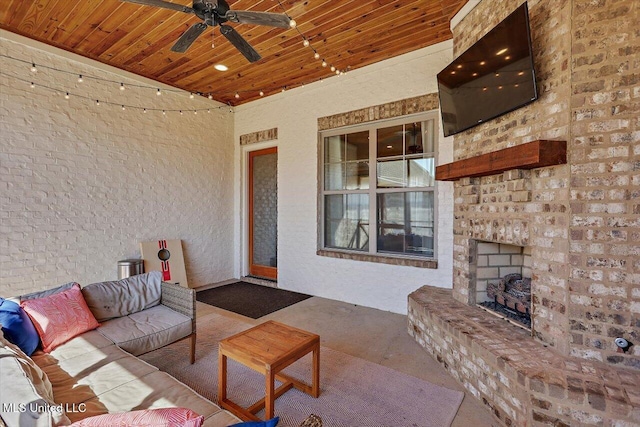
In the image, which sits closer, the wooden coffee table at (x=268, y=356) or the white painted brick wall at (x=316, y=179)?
the wooden coffee table at (x=268, y=356)

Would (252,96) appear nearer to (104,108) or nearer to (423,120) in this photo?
(104,108)

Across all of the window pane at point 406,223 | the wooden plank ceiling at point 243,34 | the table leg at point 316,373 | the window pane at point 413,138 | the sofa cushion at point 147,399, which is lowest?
the table leg at point 316,373

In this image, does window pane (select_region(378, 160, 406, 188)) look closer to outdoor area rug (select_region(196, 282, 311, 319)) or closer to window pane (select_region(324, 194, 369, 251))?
window pane (select_region(324, 194, 369, 251))

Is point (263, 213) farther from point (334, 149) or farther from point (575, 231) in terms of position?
point (575, 231)

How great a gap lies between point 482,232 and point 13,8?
5032 mm

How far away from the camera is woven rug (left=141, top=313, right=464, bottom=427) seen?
6.66 ft

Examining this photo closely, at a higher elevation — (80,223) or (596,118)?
(596,118)

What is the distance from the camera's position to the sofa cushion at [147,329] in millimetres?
2314

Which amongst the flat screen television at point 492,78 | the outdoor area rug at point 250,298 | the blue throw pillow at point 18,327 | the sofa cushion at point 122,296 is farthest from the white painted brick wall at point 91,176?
the flat screen television at point 492,78

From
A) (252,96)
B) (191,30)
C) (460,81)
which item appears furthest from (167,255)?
(460,81)

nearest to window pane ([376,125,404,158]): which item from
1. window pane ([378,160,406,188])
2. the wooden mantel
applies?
window pane ([378,160,406,188])

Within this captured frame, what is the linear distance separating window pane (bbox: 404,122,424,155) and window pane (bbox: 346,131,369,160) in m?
0.60

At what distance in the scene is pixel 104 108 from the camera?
13.6 feet

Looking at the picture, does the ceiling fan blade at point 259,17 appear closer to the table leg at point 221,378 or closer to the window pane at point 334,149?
the table leg at point 221,378
